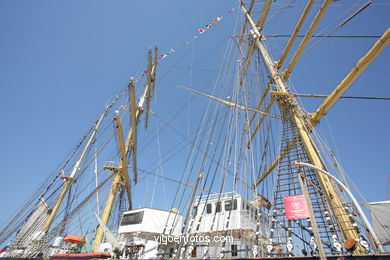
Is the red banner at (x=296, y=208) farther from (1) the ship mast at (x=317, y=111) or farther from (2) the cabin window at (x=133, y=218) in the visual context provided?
(2) the cabin window at (x=133, y=218)

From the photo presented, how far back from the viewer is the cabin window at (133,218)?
46.6 ft

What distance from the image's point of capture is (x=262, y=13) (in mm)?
15141

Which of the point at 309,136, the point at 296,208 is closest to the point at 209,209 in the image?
the point at 309,136

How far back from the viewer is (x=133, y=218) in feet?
48.0

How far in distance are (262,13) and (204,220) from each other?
1589 centimetres

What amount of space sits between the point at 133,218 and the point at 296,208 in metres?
12.4

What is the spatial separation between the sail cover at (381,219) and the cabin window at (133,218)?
12.8m

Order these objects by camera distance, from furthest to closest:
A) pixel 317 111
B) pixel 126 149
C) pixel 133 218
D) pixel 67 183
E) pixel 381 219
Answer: pixel 126 149
pixel 67 183
pixel 133 218
pixel 317 111
pixel 381 219

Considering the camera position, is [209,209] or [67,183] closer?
[209,209]

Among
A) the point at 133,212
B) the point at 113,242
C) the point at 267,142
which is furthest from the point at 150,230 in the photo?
the point at 267,142

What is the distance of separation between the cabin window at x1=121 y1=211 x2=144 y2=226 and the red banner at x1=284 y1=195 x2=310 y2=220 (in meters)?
11.1

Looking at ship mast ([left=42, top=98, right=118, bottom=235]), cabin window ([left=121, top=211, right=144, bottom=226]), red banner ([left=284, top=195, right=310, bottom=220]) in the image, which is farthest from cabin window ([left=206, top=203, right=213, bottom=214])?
ship mast ([left=42, top=98, right=118, bottom=235])

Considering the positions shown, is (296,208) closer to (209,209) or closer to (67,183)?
(209,209)

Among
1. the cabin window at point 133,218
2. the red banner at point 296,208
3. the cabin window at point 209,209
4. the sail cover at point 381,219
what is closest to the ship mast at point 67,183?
the cabin window at point 133,218
